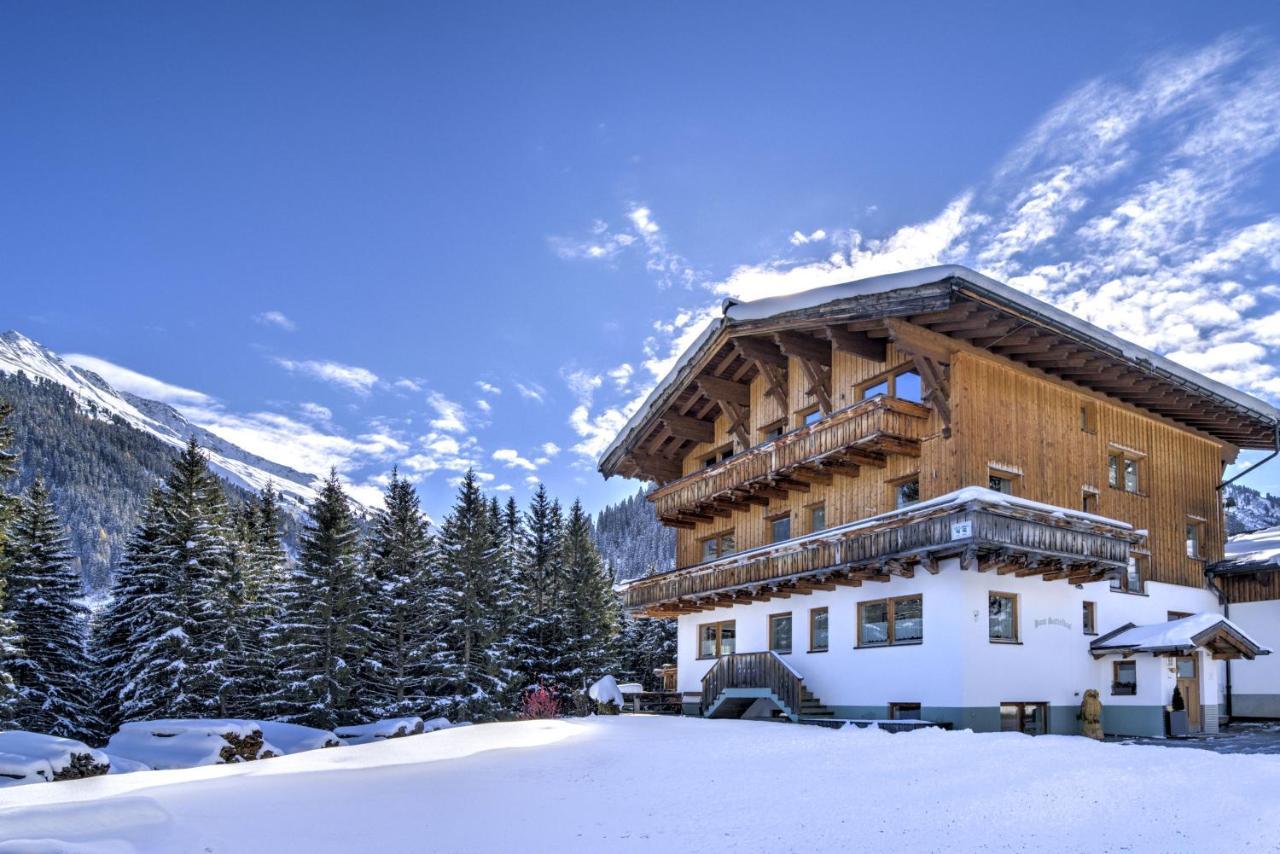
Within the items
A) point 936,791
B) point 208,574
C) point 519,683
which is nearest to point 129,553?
point 208,574

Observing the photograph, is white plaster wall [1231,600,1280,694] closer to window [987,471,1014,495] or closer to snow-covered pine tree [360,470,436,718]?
window [987,471,1014,495]

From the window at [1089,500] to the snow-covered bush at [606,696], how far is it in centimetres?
1447

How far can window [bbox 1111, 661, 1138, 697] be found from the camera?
22.2 metres

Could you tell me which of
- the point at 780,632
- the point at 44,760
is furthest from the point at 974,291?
the point at 44,760

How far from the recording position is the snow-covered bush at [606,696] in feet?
92.9

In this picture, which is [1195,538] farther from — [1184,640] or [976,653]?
[976,653]

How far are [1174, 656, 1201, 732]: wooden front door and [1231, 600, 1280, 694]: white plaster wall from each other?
5.26 meters

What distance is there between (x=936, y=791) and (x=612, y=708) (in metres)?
19.2

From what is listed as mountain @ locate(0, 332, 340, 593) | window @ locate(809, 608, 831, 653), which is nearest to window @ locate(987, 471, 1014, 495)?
window @ locate(809, 608, 831, 653)

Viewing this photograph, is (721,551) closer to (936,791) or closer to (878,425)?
(878,425)

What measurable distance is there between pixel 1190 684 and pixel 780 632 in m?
10.3

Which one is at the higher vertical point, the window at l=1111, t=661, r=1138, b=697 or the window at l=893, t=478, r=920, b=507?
the window at l=893, t=478, r=920, b=507

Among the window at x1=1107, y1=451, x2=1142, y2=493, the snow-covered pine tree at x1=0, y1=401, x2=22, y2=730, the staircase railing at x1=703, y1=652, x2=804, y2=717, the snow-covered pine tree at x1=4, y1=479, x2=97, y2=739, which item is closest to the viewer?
the staircase railing at x1=703, y1=652, x2=804, y2=717

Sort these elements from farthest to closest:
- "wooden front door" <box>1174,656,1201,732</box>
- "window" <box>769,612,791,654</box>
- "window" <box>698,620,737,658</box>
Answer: "window" <box>698,620,737,658</box> < "window" <box>769,612,791,654</box> < "wooden front door" <box>1174,656,1201,732</box>
